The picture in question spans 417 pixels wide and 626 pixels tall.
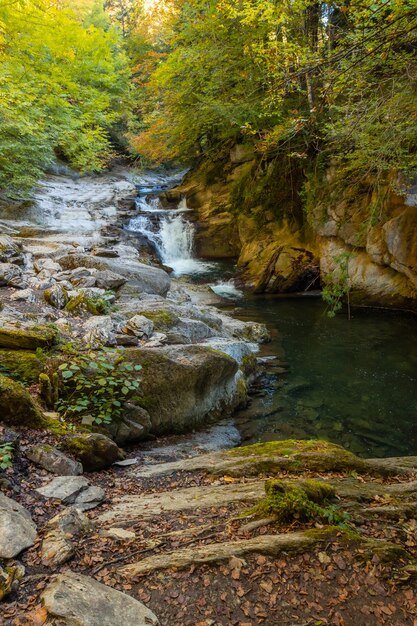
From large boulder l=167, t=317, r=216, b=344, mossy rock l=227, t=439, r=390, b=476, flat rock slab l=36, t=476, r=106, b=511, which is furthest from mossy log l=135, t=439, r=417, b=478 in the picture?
large boulder l=167, t=317, r=216, b=344

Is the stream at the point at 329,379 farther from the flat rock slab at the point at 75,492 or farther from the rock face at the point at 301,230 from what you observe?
the flat rock slab at the point at 75,492

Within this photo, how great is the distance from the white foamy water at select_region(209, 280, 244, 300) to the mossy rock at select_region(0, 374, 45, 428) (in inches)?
411

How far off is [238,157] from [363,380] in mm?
12969

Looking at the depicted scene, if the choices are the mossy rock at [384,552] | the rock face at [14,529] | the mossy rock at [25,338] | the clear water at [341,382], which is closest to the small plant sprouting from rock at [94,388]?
the mossy rock at [25,338]

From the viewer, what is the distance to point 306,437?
630 centimetres

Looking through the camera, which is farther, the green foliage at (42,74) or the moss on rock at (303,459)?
the green foliage at (42,74)

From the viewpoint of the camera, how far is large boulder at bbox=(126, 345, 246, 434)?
17.2 ft

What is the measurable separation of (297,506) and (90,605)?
5.12 feet

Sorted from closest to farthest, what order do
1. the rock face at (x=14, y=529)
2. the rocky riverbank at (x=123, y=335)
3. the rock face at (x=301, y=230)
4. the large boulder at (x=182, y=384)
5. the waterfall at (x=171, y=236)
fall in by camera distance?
the rock face at (x=14, y=529) → the rocky riverbank at (x=123, y=335) → the large boulder at (x=182, y=384) → the rock face at (x=301, y=230) → the waterfall at (x=171, y=236)

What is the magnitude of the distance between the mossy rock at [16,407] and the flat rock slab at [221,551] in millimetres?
2036

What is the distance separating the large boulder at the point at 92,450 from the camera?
383 cm

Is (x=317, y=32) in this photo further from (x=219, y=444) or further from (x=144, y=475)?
(x=144, y=475)

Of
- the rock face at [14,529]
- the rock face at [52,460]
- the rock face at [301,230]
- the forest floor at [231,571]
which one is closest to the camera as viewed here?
the forest floor at [231,571]

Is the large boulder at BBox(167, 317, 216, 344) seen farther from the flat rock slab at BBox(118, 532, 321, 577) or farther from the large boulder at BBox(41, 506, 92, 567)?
the flat rock slab at BBox(118, 532, 321, 577)
